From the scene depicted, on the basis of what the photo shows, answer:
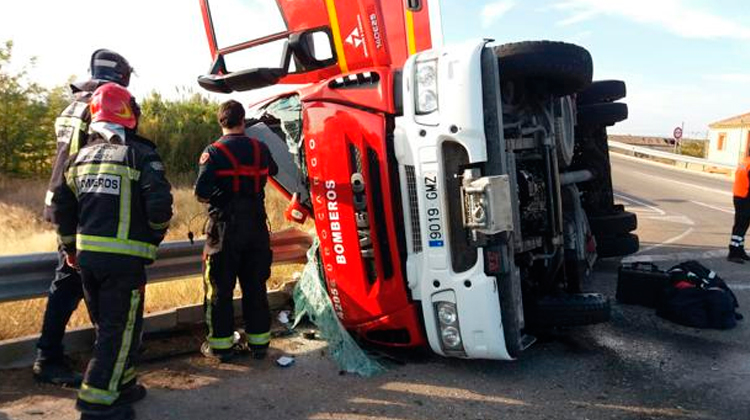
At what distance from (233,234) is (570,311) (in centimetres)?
212

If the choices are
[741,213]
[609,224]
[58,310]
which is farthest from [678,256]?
[58,310]

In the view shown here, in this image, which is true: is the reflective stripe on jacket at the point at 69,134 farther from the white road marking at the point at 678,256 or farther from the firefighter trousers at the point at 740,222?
the firefighter trousers at the point at 740,222

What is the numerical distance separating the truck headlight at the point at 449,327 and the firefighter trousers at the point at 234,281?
114 centimetres

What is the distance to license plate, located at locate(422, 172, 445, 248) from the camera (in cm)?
343

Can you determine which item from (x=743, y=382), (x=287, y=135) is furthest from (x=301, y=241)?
(x=743, y=382)

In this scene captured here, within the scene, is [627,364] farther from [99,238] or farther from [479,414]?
[99,238]

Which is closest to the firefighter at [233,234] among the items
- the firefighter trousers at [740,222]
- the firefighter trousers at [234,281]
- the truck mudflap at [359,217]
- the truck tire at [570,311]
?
the firefighter trousers at [234,281]

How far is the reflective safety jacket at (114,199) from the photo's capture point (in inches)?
117

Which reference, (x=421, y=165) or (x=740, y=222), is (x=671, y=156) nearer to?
(x=740, y=222)

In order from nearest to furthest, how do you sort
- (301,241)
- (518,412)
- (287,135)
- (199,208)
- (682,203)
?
1. (518,412)
2. (287,135)
3. (301,241)
4. (199,208)
5. (682,203)

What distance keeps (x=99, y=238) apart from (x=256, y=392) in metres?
1.17

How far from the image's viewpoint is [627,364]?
3906mm

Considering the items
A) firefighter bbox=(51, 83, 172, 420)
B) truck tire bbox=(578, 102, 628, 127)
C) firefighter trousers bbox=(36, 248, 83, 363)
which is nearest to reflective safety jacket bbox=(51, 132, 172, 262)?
firefighter bbox=(51, 83, 172, 420)

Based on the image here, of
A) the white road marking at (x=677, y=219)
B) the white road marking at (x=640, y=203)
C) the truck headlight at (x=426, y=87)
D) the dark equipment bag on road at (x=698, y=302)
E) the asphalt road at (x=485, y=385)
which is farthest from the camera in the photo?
the white road marking at (x=640, y=203)
